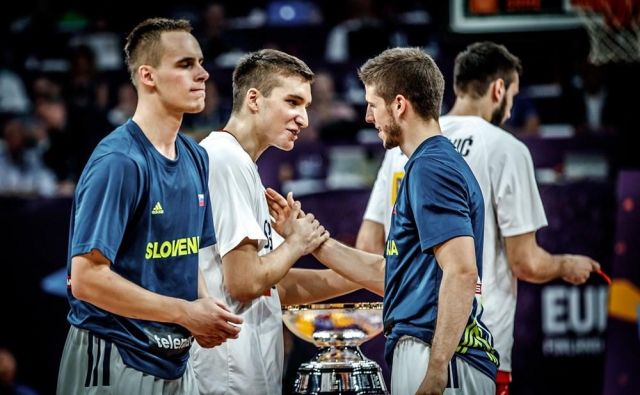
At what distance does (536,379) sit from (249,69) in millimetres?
3823

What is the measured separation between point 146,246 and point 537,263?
7.33 ft

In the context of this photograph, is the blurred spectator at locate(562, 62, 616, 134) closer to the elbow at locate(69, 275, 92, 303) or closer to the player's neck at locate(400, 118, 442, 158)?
the player's neck at locate(400, 118, 442, 158)

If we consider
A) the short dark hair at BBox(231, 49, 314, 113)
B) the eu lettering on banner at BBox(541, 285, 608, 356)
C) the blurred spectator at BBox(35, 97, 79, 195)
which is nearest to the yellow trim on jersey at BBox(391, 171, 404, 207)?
the short dark hair at BBox(231, 49, 314, 113)

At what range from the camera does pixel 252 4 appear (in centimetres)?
1369

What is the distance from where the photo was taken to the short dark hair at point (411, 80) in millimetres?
3867

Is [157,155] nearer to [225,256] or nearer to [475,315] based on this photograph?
[225,256]

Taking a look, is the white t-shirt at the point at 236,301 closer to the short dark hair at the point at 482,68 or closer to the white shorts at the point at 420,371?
the white shorts at the point at 420,371

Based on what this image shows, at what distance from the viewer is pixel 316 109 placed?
10.0m

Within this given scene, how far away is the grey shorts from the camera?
362 centimetres

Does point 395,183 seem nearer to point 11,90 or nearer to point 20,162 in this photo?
point 20,162

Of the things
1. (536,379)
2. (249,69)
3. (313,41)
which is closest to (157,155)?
(249,69)

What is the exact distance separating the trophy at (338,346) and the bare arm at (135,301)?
1.52ft

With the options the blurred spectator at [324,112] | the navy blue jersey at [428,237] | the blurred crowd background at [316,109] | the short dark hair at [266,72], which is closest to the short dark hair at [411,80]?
the navy blue jersey at [428,237]

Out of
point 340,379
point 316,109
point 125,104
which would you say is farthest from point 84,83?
point 340,379
